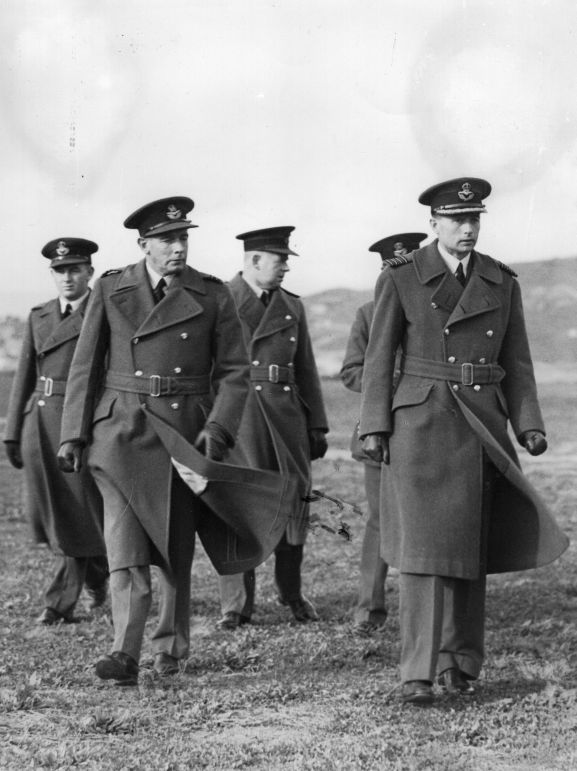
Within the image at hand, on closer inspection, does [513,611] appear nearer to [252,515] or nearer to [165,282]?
[252,515]

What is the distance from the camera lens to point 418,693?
600 centimetres

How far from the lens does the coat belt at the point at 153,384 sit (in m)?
6.70

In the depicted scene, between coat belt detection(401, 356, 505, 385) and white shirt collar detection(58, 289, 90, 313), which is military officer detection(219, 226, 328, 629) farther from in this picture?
coat belt detection(401, 356, 505, 385)

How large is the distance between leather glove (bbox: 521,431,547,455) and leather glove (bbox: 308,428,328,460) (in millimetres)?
2622

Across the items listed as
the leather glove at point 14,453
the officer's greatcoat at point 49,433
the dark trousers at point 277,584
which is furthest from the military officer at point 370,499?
the leather glove at point 14,453

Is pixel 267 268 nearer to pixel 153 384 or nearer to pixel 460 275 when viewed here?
pixel 153 384

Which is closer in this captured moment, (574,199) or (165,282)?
(165,282)

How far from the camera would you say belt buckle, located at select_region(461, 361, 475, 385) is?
20.8 feet

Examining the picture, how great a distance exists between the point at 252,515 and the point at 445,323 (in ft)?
4.43

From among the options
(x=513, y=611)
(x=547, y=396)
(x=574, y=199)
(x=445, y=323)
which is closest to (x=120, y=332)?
(x=445, y=323)

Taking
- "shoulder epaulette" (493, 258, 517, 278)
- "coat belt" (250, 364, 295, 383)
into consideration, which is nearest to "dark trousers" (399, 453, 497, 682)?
"shoulder epaulette" (493, 258, 517, 278)

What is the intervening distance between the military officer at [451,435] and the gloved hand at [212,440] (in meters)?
0.73

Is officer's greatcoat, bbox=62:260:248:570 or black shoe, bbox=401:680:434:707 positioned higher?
officer's greatcoat, bbox=62:260:248:570

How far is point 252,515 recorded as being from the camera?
6.76 metres
